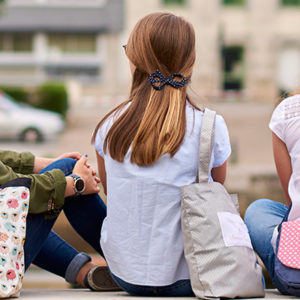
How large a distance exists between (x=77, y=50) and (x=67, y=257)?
25.0 meters

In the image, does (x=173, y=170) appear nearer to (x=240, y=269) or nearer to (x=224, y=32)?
(x=240, y=269)

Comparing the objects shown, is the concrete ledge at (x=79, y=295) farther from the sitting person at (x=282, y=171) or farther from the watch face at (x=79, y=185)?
the watch face at (x=79, y=185)

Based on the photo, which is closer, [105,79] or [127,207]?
[127,207]

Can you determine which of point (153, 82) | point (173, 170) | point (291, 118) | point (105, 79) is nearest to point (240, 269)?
point (173, 170)

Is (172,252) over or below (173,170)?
below

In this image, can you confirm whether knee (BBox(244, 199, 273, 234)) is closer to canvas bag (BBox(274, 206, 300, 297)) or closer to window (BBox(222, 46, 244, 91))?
canvas bag (BBox(274, 206, 300, 297))

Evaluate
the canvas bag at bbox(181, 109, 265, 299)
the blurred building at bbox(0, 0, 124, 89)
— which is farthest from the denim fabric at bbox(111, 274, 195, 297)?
the blurred building at bbox(0, 0, 124, 89)

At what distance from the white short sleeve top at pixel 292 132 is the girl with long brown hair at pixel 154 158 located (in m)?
0.20

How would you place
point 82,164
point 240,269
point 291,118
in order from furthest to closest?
point 82,164 → point 291,118 → point 240,269

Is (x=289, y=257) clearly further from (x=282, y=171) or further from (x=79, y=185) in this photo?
(x=79, y=185)

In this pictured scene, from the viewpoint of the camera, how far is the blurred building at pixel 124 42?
26234 mm

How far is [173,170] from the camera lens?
2326 millimetres

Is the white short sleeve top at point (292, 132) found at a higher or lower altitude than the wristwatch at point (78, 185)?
higher

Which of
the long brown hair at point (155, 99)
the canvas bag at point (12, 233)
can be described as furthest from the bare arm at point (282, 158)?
the canvas bag at point (12, 233)
